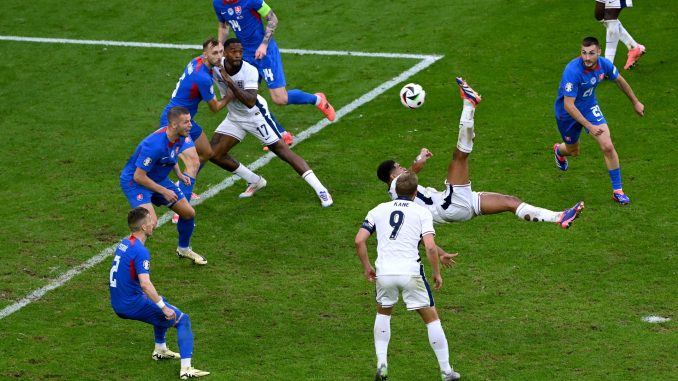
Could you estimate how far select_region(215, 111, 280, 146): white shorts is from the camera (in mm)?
17000

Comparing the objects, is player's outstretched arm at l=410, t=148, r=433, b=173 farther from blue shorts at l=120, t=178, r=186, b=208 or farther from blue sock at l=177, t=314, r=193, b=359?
blue sock at l=177, t=314, r=193, b=359

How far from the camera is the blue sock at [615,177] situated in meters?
16.4

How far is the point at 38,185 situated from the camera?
59.6 feet

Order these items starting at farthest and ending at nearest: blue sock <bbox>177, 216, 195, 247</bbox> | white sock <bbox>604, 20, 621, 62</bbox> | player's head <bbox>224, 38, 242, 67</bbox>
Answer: white sock <bbox>604, 20, 621, 62</bbox>
player's head <bbox>224, 38, 242, 67</bbox>
blue sock <bbox>177, 216, 195, 247</bbox>

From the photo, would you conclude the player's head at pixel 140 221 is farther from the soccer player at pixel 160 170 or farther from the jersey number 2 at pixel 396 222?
the jersey number 2 at pixel 396 222

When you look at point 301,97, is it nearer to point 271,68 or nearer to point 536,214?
point 271,68

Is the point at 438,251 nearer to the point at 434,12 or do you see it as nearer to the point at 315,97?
the point at 315,97

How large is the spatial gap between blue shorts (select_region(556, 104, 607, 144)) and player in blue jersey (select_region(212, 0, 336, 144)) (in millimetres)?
3965

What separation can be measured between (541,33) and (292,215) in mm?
8190

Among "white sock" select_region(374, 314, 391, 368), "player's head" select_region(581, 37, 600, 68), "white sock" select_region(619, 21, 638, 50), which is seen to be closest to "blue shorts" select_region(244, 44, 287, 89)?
"player's head" select_region(581, 37, 600, 68)

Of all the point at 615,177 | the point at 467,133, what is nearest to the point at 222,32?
the point at 467,133

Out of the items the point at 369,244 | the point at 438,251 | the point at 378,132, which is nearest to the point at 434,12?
the point at 378,132

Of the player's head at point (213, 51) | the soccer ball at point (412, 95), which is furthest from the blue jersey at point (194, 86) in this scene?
the soccer ball at point (412, 95)

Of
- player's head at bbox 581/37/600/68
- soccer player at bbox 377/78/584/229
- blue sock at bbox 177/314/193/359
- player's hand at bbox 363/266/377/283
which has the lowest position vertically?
blue sock at bbox 177/314/193/359
